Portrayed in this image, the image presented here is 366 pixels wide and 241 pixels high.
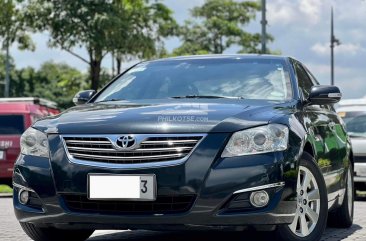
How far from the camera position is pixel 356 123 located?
1534cm

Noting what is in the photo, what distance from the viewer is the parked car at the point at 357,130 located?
14297mm

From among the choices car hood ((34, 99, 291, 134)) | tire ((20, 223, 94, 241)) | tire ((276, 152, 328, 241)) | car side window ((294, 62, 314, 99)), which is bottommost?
tire ((20, 223, 94, 241))

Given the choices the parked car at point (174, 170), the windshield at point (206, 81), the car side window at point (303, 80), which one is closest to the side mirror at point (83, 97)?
the windshield at point (206, 81)

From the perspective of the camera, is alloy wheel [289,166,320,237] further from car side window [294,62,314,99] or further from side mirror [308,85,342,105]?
car side window [294,62,314,99]

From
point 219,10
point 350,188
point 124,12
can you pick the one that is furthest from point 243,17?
point 350,188

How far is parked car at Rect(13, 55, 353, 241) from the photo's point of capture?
5.89m

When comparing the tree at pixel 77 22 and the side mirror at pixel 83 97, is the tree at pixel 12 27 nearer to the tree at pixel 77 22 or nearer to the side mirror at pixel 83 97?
the tree at pixel 77 22

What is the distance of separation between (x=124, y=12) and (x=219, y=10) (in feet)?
77.0

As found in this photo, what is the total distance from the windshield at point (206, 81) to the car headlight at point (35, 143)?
4.02 ft

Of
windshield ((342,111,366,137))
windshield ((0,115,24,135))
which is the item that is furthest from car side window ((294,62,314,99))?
windshield ((0,115,24,135))

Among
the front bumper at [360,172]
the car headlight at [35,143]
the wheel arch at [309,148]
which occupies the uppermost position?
the car headlight at [35,143]

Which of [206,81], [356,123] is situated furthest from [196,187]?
[356,123]

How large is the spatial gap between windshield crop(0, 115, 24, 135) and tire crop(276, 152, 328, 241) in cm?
1021

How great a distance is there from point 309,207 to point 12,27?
27.9m
